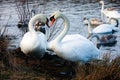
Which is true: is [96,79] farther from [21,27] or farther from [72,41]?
[21,27]

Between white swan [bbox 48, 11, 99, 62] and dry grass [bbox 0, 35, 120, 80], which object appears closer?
dry grass [bbox 0, 35, 120, 80]

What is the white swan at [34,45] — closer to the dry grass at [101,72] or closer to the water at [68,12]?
the dry grass at [101,72]

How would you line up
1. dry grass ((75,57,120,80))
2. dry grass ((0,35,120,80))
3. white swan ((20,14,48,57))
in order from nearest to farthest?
dry grass ((75,57,120,80)), dry grass ((0,35,120,80)), white swan ((20,14,48,57))

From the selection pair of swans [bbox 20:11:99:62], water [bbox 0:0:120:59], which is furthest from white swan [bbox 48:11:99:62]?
water [bbox 0:0:120:59]

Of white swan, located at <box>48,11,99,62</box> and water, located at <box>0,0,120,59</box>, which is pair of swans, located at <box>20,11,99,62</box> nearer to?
white swan, located at <box>48,11,99,62</box>

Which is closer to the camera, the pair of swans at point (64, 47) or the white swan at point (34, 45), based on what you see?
the pair of swans at point (64, 47)

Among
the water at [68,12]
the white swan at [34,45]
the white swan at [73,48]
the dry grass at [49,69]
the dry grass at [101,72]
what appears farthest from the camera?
the water at [68,12]

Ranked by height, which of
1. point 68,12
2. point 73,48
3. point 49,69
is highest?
point 73,48

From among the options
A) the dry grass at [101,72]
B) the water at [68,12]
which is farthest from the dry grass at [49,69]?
the water at [68,12]

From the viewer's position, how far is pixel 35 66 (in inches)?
328

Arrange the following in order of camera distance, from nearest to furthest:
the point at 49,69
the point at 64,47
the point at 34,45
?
the point at 49,69, the point at 64,47, the point at 34,45

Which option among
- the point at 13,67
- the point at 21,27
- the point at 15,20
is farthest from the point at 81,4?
the point at 13,67

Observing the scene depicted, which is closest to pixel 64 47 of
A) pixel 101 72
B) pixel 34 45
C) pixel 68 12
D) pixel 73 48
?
pixel 73 48

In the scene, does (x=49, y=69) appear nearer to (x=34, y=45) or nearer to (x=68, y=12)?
(x=34, y=45)
